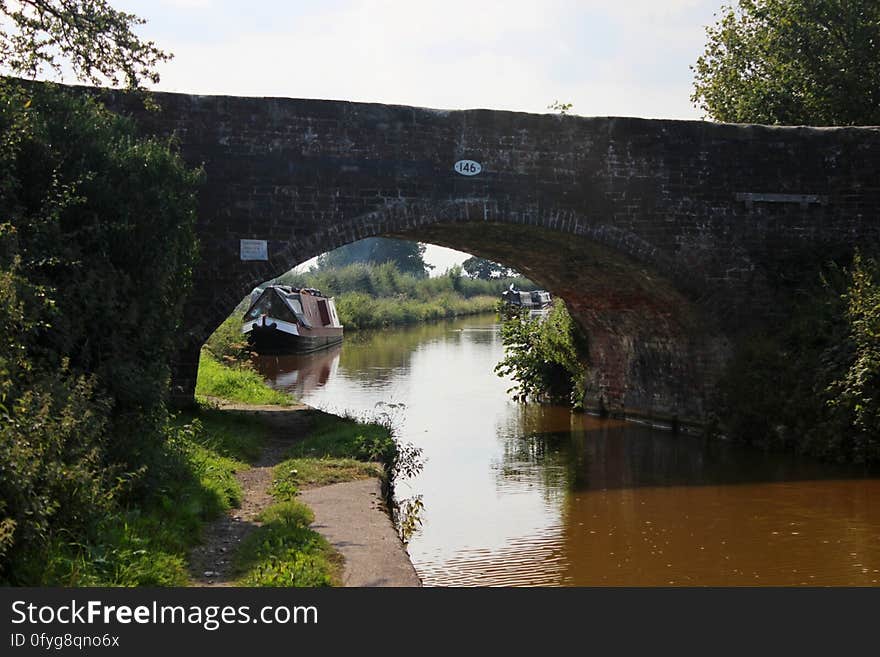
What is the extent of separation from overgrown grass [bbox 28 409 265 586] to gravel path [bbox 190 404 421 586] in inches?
4.1

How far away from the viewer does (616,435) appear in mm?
12727

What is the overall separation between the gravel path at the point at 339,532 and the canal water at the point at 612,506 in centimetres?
58

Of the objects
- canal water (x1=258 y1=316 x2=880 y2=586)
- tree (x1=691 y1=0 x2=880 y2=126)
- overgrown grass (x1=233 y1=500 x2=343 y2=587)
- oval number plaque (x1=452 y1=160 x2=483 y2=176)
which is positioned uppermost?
tree (x1=691 y1=0 x2=880 y2=126)

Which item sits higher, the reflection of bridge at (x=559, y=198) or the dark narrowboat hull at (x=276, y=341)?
the reflection of bridge at (x=559, y=198)

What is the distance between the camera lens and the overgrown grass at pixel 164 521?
13.6 feet

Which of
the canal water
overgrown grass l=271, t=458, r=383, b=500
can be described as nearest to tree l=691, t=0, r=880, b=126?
the canal water

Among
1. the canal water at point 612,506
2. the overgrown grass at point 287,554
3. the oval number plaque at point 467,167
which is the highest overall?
the oval number plaque at point 467,167

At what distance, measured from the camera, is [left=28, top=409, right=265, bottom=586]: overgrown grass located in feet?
13.6

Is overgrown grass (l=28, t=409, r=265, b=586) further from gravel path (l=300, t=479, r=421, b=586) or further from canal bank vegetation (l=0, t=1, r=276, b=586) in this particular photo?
gravel path (l=300, t=479, r=421, b=586)

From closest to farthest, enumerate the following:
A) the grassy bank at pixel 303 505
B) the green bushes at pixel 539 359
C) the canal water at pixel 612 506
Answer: the grassy bank at pixel 303 505
the canal water at pixel 612 506
the green bushes at pixel 539 359

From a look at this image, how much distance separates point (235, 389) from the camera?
520 inches

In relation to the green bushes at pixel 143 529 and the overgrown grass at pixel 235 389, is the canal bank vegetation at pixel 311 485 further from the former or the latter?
the overgrown grass at pixel 235 389

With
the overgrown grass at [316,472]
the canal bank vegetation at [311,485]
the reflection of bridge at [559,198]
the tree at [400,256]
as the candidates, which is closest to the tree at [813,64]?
the reflection of bridge at [559,198]
